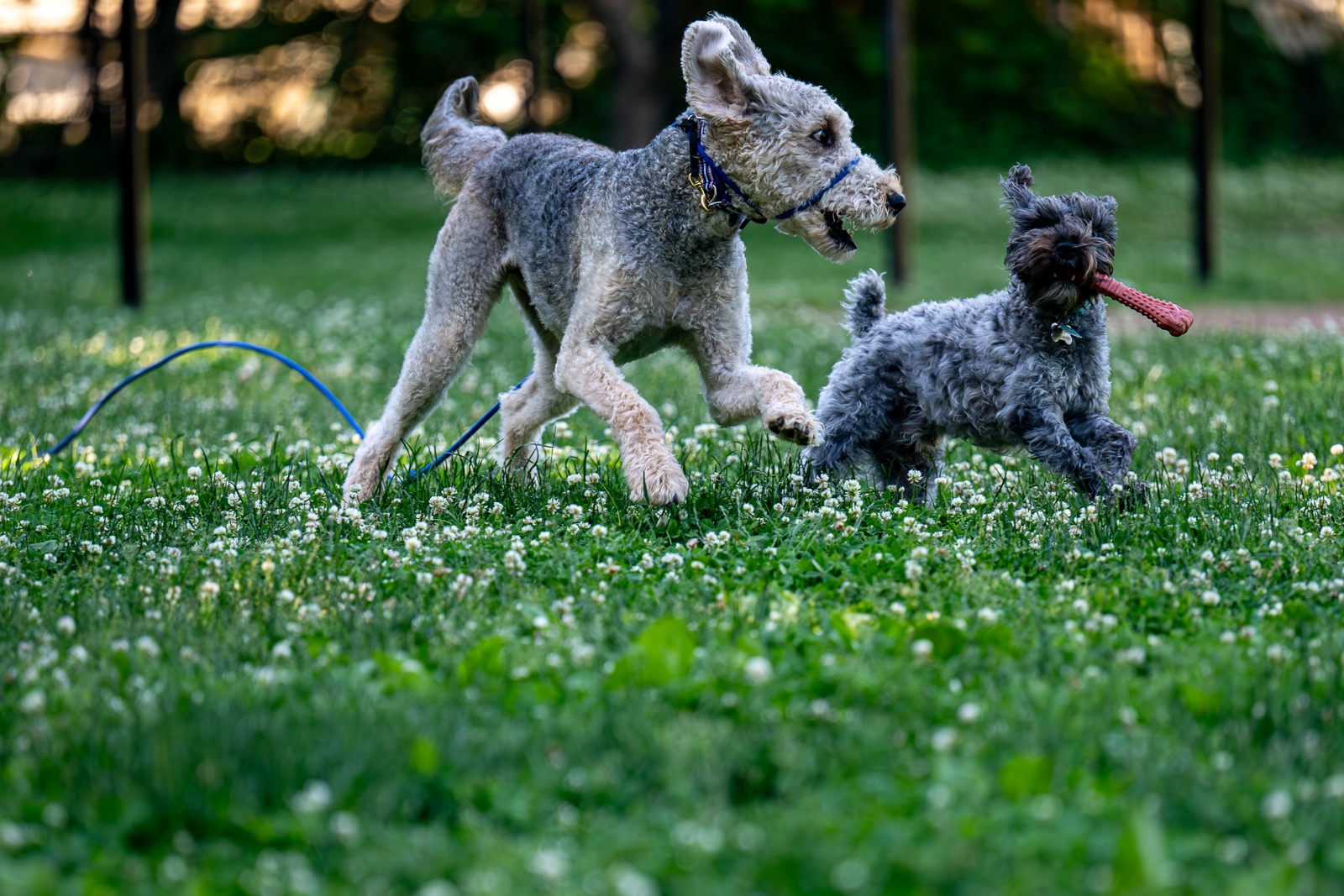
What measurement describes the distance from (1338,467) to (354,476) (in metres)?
3.83

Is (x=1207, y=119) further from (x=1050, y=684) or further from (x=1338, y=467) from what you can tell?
(x=1050, y=684)

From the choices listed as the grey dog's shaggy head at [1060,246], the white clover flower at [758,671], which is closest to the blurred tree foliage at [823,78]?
the grey dog's shaggy head at [1060,246]

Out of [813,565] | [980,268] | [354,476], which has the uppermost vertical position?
[813,565]

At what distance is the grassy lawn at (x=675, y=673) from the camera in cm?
239

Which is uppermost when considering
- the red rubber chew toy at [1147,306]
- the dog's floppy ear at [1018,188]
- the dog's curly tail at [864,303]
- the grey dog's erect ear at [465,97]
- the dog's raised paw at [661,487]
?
the grey dog's erect ear at [465,97]

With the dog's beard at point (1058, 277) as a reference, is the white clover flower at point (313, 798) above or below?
below

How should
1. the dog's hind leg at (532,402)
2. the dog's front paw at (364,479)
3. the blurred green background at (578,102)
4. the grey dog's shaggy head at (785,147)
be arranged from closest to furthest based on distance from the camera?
the grey dog's shaggy head at (785,147)
the dog's front paw at (364,479)
the dog's hind leg at (532,402)
the blurred green background at (578,102)

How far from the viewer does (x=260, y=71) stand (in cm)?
2869

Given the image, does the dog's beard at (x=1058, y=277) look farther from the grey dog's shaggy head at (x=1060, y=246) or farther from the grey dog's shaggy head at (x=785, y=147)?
the grey dog's shaggy head at (x=785, y=147)

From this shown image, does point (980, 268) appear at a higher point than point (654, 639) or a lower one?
lower

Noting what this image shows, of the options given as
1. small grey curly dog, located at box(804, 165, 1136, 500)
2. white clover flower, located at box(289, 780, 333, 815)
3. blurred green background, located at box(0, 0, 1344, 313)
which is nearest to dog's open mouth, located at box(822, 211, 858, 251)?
small grey curly dog, located at box(804, 165, 1136, 500)

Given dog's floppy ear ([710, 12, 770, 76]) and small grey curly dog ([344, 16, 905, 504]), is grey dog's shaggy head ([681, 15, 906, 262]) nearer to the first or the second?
small grey curly dog ([344, 16, 905, 504])

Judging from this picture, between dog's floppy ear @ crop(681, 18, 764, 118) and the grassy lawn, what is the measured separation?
4.38 ft

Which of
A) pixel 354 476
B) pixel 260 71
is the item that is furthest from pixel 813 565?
pixel 260 71
